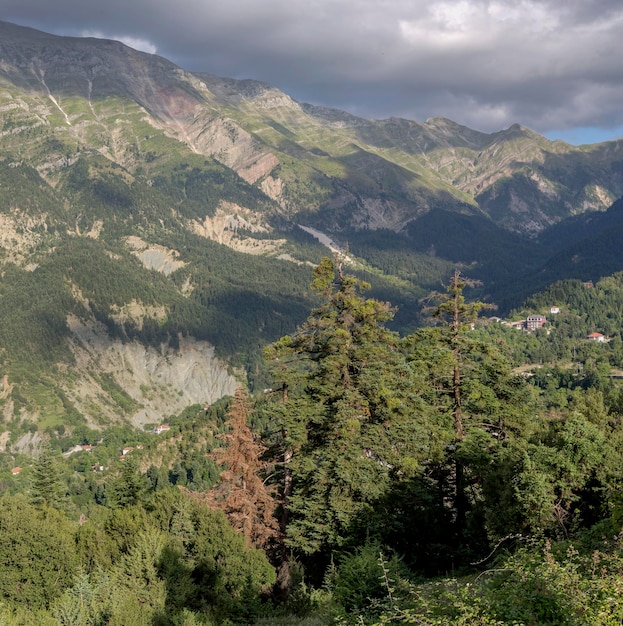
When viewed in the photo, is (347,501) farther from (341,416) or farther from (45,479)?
(45,479)

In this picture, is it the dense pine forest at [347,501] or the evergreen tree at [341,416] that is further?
the evergreen tree at [341,416]

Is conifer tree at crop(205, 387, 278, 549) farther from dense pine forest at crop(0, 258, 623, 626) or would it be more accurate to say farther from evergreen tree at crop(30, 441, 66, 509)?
evergreen tree at crop(30, 441, 66, 509)

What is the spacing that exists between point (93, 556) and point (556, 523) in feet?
92.1

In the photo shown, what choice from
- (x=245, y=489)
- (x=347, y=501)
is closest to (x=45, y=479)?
(x=245, y=489)

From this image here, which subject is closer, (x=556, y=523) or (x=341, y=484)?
(x=556, y=523)

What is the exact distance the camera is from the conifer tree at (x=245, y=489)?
40.3 metres

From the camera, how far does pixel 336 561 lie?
121 ft

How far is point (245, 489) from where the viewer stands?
4150cm

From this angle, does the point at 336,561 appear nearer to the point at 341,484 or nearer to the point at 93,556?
the point at 341,484

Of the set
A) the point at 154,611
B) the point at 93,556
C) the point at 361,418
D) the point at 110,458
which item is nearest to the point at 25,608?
the point at 93,556

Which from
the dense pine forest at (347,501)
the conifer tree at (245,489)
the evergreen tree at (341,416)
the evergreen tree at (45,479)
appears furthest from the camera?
the evergreen tree at (45,479)

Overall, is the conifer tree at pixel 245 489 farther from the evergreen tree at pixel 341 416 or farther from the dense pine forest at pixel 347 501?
the evergreen tree at pixel 341 416

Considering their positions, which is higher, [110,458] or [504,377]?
[504,377]

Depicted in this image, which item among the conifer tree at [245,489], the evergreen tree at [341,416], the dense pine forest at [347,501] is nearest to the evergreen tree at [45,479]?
the dense pine forest at [347,501]
